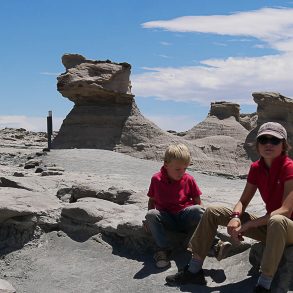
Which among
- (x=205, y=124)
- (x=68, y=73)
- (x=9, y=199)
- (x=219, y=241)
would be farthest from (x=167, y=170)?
(x=205, y=124)

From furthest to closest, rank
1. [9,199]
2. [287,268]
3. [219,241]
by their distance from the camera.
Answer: [9,199], [219,241], [287,268]

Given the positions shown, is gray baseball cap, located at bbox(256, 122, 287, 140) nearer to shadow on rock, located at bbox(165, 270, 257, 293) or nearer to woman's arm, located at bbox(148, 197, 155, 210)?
shadow on rock, located at bbox(165, 270, 257, 293)

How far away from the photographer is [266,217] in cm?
384

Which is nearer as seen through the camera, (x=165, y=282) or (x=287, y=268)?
(x=287, y=268)

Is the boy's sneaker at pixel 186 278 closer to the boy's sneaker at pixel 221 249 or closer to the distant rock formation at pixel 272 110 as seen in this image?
the boy's sneaker at pixel 221 249

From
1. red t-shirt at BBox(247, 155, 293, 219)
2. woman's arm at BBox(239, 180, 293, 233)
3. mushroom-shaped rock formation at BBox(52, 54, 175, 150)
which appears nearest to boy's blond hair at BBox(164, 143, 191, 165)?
red t-shirt at BBox(247, 155, 293, 219)

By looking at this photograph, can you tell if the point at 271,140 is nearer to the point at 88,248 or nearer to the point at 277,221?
the point at 277,221

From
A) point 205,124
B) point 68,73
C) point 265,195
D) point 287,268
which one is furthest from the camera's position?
point 205,124

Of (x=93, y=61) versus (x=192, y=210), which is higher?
(x=93, y=61)

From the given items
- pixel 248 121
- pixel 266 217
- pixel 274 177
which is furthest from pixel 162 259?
pixel 248 121

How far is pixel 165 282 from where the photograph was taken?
14.0 ft

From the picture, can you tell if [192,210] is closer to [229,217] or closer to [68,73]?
[229,217]

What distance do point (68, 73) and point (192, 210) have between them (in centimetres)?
1757

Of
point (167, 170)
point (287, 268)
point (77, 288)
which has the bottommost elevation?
point (77, 288)
